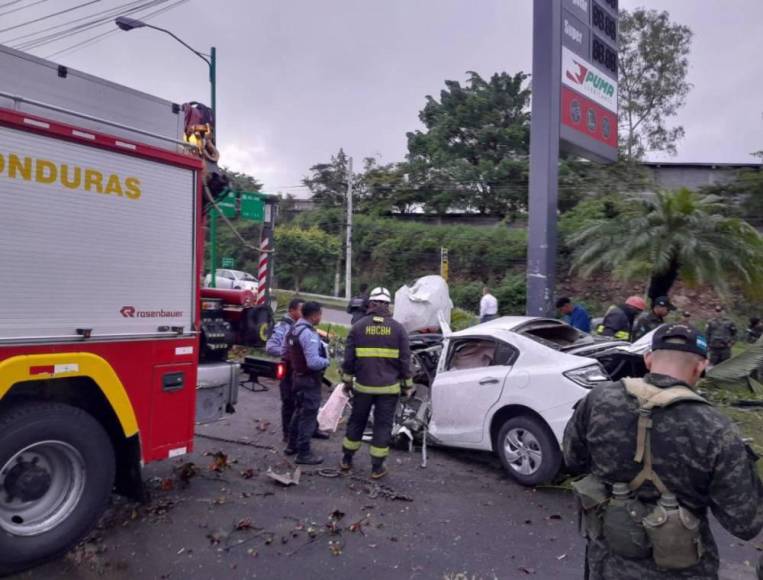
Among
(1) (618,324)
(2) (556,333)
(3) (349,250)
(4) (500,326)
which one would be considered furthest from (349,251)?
(4) (500,326)

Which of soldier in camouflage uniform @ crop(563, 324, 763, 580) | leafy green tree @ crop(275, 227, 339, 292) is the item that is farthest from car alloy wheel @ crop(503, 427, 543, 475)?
leafy green tree @ crop(275, 227, 339, 292)

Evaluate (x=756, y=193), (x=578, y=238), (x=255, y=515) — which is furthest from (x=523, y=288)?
(x=255, y=515)

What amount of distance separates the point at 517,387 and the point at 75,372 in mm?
3658

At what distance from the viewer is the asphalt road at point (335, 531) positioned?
4.07 meters

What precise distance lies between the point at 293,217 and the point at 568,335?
38.0m

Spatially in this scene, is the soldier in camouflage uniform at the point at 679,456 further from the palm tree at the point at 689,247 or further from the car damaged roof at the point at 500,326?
the palm tree at the point at 689,247

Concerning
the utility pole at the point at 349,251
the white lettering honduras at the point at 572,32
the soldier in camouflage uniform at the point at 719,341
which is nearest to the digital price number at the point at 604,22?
the white lettering honduras at the point at 572,32

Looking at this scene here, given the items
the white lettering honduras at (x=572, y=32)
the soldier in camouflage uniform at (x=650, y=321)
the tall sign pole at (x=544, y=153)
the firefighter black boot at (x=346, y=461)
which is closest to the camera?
the firefighter black boot at (x=346, y=461)

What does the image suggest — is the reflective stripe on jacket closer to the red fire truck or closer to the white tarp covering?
the red fire truck

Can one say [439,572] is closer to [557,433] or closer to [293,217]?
[557,433]

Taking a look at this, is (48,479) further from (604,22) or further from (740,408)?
(604,22)

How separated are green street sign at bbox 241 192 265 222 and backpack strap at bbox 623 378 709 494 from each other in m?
5.18

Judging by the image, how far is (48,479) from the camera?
162 inches

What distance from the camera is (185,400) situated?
490 cm
